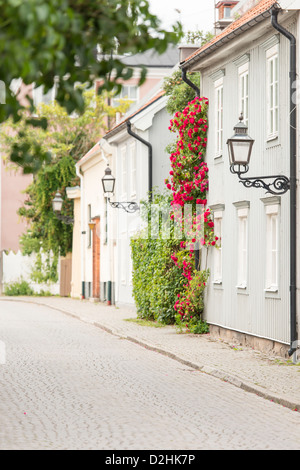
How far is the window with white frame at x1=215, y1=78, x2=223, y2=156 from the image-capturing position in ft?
67.5

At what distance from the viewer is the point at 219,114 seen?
20.7m

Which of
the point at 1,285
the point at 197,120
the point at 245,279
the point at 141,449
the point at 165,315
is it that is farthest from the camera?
the point at 1,285

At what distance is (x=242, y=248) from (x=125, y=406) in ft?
28.4

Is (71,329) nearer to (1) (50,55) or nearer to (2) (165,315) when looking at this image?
(2) (165,315)

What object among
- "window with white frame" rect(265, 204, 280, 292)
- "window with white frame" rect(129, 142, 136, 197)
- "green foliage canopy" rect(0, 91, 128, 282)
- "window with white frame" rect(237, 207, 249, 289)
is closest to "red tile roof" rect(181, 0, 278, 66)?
"window with white frame" rect(265, 204, 280, 292)

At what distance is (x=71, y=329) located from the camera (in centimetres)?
2409

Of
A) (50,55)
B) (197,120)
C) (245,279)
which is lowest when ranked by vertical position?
(245,279)

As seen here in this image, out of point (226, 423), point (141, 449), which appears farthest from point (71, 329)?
point (141, 449)

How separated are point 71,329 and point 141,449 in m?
16.1

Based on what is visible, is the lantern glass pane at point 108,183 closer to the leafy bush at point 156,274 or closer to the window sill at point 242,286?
the leafy bush at point 156,274

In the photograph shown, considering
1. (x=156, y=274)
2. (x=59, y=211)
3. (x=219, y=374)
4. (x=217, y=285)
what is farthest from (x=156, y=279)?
(x=59, y=211)

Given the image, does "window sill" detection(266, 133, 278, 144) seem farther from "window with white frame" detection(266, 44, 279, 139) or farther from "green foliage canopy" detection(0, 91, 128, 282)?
"green foliage canopy" detection(0, 91, 128, 282)

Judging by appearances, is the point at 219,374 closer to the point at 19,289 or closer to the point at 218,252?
the point at 218,252

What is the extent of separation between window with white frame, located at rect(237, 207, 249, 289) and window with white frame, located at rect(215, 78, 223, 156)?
2.04 m
